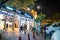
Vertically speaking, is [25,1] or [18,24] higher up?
[25,1]

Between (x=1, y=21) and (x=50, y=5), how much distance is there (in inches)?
1613

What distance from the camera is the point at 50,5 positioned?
6556 centimetres

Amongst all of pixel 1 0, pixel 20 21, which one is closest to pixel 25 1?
pixel 1 0

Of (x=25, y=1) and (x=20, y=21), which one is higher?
(x=25, y=1)

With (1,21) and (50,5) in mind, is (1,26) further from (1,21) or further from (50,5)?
(50,5)

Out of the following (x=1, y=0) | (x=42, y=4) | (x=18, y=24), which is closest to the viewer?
(x=1, y=0)

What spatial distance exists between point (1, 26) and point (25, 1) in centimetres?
1431

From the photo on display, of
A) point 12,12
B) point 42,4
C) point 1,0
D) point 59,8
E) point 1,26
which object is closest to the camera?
point 1,0

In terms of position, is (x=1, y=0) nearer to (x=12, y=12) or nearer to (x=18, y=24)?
(x=12, y=12)

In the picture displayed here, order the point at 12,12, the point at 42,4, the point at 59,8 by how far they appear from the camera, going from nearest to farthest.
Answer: the point at 12,12, the point at 42,4, the point at 59,8

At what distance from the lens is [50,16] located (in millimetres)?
70062

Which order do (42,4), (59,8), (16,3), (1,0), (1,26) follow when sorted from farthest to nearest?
(59,8)
(42,4)
(1,26)
(16,3)
(1,0)

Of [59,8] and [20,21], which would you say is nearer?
[20,21]

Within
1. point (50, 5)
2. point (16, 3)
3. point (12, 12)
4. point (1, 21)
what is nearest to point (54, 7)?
point (50, 5)
